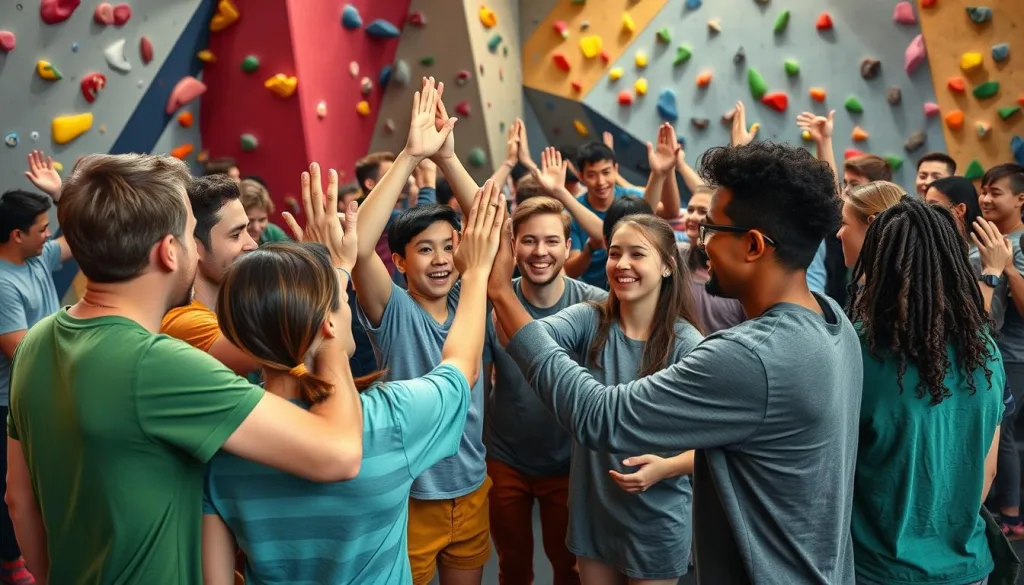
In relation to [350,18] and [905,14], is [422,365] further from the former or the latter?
[905,14]

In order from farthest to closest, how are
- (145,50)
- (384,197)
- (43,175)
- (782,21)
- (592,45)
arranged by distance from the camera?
(592,45)
(782,21)
(145,50)
(43,175)
(384,197)

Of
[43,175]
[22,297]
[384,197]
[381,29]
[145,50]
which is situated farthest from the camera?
[381,29]

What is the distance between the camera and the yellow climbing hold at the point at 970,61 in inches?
205

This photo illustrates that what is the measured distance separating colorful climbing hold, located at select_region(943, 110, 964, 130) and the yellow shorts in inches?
175

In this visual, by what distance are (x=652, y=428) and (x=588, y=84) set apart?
5140 millimetres

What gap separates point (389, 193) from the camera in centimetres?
186

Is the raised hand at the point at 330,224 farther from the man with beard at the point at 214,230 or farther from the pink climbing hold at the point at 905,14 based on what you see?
the pink climbing hold at the point at 905,14

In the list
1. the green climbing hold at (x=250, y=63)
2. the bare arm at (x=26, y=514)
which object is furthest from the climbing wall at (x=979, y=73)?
the bare arm at (x=26, y=514)

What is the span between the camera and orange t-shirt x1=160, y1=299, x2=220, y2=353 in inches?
66.1

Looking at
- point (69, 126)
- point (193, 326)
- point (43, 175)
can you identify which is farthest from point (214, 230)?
point (69, 126)

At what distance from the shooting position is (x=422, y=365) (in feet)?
7.21

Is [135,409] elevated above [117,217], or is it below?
below

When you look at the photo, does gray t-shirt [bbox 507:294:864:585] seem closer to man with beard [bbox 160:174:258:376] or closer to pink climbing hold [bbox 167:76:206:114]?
man with beard [bbox 160:174:258:376]

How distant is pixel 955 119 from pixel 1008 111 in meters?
0.28
